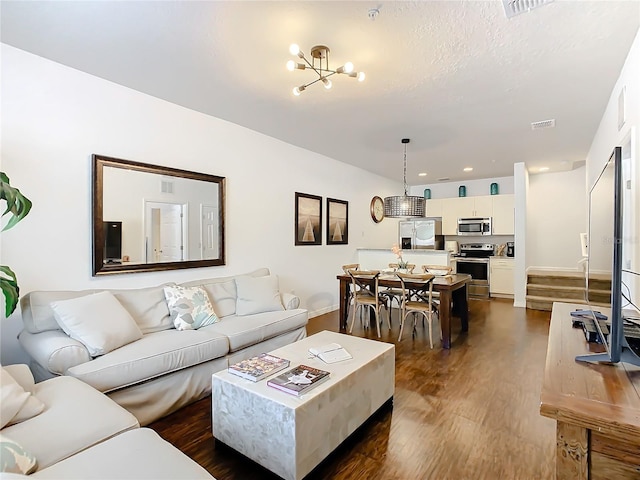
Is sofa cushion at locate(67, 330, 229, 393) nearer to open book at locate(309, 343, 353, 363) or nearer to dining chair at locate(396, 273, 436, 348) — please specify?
open book at locate(309, 343, 353, 363)

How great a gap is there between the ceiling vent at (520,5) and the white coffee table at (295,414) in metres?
2.28

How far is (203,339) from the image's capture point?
2.60 meters

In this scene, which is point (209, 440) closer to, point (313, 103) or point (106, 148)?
point (106, 148)

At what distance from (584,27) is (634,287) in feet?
6.10

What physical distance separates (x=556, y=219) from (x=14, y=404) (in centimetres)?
830

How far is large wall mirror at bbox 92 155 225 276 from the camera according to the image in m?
2.85

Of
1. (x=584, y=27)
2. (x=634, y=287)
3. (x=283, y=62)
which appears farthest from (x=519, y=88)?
(x=283, y=62)

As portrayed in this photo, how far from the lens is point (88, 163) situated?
2.78 metres

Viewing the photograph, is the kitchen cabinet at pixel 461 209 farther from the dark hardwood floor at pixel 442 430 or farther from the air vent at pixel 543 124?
the dark hardwood floor at pixel 442 430

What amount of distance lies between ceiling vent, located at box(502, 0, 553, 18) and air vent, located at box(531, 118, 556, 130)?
2.26 meters

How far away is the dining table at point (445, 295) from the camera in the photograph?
3791 mm

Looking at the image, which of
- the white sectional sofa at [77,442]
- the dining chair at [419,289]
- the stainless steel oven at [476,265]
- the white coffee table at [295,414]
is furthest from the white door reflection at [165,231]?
the stainless steel oven at [476,265]

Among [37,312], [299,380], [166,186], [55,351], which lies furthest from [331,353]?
[166,186]

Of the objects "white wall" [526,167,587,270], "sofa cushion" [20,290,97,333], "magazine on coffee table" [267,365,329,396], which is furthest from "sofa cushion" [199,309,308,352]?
"white wall" [526,167,587,270]
